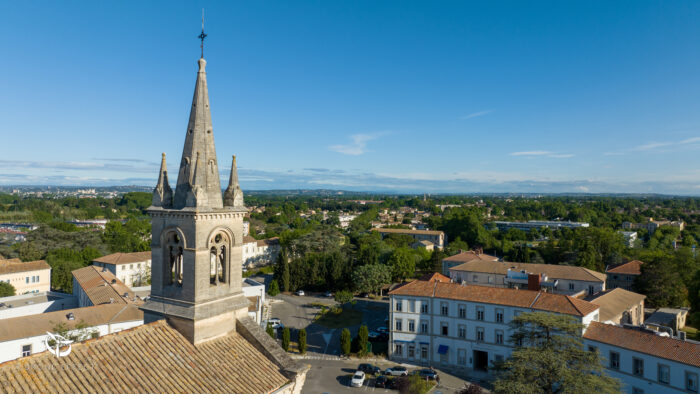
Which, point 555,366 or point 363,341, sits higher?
point 555,366

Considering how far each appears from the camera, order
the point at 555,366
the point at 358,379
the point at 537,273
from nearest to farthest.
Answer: the point at 555,366, the point at 358,379, the point at 537,273

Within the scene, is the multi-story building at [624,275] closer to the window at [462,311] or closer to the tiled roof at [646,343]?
the tiled roof at [646,343]

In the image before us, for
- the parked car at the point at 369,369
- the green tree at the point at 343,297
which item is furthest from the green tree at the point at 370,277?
A: the parked car at the point at 369,369

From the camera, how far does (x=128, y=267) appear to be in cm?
6128

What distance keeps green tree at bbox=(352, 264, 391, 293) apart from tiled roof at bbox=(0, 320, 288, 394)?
45.0 meters

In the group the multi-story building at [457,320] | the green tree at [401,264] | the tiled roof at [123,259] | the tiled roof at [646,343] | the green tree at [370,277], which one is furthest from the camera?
the green tree at [401,264]

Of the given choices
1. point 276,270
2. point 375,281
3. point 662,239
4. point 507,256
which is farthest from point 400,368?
point 662,239

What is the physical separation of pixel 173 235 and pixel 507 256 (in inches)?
3235

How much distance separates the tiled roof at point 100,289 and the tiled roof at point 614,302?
40.8 m

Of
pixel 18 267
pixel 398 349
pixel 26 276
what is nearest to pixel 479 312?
pixel 398 349

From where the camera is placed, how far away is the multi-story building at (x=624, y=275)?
56.2m

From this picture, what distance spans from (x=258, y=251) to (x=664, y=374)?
72.3m

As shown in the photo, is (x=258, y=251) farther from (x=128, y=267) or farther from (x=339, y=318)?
(x=339, y=318)

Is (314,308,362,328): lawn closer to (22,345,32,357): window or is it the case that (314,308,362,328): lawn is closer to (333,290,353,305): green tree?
(333,290,353,305): green tree
